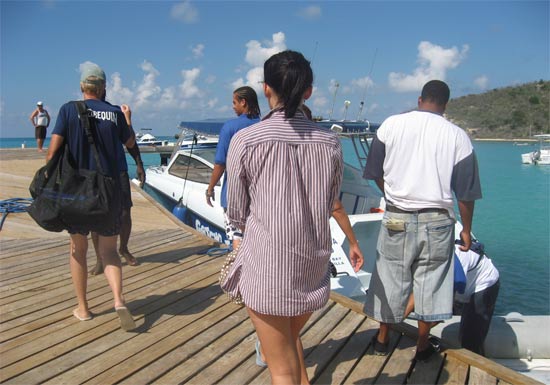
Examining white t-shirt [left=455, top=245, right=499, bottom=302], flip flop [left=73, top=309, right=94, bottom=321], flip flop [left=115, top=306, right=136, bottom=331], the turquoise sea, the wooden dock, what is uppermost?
white t-shirt [left=455, top=245, right=499, bottom=302]

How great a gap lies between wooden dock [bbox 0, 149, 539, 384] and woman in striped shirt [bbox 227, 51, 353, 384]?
111cm

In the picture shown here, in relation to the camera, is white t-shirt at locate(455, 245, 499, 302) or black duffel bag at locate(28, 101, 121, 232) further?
white t-shirt at locate(455, 245, 499, 302)

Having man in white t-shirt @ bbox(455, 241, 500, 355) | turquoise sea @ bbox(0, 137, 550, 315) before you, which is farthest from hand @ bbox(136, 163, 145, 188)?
turquoise sea @ bbox(0, 137, 550, 315)

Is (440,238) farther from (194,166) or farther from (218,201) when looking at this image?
(194,166)

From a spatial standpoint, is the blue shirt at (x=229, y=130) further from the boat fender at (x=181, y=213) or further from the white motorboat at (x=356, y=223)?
the boat fender at (x=181, y=213)

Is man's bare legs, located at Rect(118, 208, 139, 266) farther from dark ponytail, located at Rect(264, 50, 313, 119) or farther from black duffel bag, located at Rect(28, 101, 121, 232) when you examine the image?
dark ponytail, located at Rect(264, 50, 313, 119)

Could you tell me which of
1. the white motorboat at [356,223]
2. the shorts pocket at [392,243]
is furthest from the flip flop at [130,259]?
the shorts pocket at [392,243]

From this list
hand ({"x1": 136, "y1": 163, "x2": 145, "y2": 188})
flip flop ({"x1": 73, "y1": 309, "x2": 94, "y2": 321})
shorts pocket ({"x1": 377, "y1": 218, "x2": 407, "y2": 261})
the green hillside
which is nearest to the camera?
shorts pocket ({"x1": 377, "y1": 218, "x2": 407, "y2": 261})

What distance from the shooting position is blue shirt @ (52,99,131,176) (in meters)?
2.98

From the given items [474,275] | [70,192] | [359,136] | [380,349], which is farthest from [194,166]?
[380,349]

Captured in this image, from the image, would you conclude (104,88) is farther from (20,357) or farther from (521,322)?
(521,322)

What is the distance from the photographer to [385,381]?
9.03ft

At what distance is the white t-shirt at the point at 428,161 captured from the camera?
2670mm

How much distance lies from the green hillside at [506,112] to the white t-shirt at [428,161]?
288 ft
